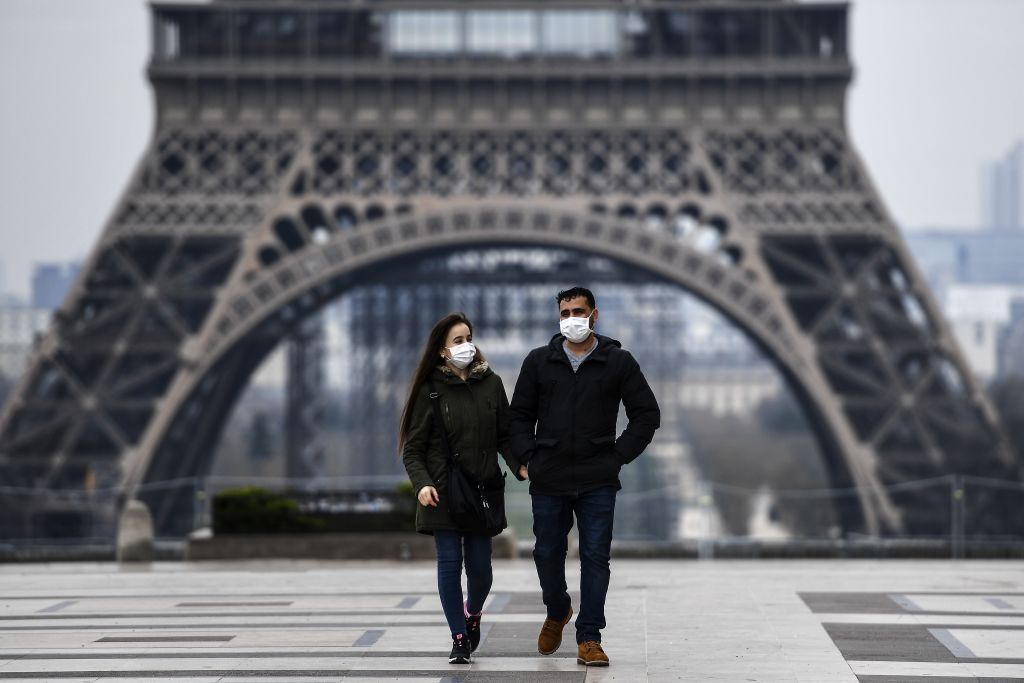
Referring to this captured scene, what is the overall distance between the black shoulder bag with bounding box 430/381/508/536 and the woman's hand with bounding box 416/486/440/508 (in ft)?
0.28

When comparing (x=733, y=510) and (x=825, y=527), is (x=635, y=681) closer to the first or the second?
(x=825, y=527)

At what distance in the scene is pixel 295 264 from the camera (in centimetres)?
4506

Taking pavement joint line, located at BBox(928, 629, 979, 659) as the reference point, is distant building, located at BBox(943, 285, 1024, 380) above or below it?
above

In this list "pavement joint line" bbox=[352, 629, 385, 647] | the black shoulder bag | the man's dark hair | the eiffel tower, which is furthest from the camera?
the eiffel tower

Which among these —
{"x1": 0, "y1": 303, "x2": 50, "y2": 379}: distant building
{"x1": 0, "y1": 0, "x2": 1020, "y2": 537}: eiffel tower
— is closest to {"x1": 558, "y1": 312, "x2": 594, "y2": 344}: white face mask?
{"x1": 0, "y1": 0, "x2": 1020, "y2": 537}: eiffel tower

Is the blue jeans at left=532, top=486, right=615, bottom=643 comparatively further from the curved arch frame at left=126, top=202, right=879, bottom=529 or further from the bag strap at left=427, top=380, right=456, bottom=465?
the curved arch frame at left=126, top=202, right=879, bottom=529

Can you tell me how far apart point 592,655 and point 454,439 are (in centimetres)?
151

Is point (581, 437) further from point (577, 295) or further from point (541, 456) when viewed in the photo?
point (577, 295)

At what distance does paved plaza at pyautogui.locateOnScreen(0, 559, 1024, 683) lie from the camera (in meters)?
10.4

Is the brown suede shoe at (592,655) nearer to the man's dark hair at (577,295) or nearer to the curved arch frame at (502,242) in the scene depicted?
the man's dark hair at (577,295)

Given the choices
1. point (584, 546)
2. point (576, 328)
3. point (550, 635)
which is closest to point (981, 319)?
point (550, 635)

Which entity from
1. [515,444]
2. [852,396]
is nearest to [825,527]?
[852,396]

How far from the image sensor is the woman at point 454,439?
10.6m

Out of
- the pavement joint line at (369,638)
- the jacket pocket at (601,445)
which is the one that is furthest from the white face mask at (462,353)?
the pavement joint line at (369,638)
